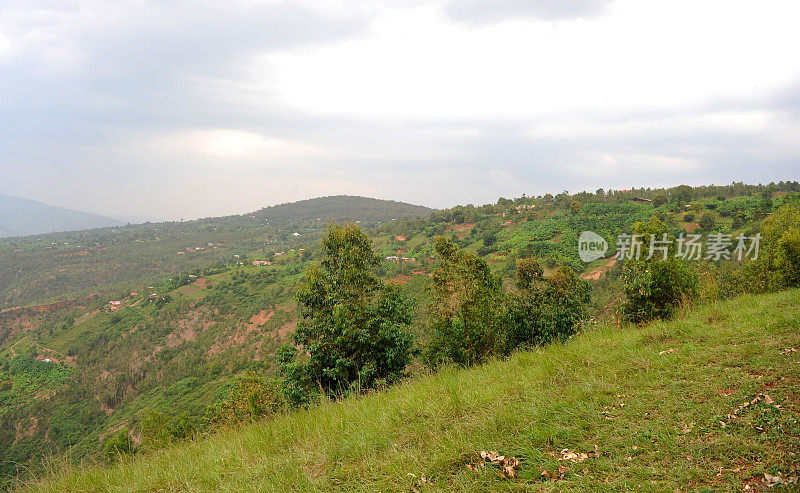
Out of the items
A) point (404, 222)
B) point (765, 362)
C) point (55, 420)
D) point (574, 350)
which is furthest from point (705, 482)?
point (404, 222)

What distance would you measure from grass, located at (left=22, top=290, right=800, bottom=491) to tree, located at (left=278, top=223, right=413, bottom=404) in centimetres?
596

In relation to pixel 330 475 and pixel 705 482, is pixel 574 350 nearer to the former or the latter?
pixel 705 482

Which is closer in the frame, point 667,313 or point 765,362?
point 765,362

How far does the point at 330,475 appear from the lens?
340 cm

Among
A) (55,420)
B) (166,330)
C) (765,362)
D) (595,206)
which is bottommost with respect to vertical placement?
(55,420)

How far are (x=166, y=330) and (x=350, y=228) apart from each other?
99.9 meters

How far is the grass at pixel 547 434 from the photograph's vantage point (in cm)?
276

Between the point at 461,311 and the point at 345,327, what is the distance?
16.8 feet

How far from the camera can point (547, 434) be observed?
332 cm

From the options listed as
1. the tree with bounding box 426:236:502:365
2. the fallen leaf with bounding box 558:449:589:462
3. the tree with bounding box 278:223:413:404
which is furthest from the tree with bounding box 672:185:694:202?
the fallen leaf with bounding box 558:449:589:462

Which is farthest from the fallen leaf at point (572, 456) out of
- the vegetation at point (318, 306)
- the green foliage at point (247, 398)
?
the green foliage at point (247, 398)

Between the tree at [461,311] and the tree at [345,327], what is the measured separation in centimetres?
165

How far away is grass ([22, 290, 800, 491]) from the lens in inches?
109

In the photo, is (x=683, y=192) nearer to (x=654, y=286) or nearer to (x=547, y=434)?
(x=654, y=286)
